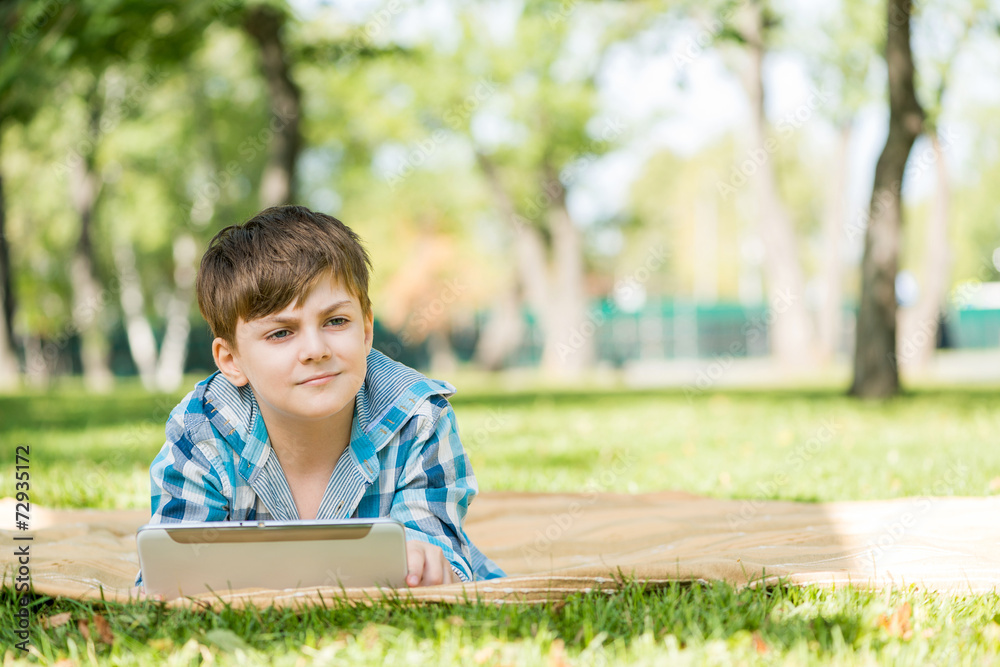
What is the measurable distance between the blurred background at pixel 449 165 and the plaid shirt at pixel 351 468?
490cm

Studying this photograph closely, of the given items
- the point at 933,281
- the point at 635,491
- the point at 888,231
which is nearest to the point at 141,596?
the point at 635,491

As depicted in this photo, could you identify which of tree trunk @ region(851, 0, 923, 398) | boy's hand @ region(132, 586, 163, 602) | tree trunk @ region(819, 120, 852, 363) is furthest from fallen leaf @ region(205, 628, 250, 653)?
tree trunk @ region(819, 120, 852, 363)

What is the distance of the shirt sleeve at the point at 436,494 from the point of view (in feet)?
7.87

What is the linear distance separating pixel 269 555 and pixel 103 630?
0.42 meters

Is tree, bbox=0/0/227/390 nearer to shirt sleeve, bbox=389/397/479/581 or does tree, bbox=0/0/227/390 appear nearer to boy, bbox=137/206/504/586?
boy, bbox=137/206/504/586

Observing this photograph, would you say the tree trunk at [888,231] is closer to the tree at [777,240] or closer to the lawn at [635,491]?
the lawn at [635,491]

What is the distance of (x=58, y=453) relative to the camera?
Answer: 629cm

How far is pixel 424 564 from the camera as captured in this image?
229 cm

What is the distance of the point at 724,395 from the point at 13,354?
13.6m

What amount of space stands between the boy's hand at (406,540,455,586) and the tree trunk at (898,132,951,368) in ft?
55.2

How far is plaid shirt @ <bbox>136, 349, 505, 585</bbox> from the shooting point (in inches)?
94.3

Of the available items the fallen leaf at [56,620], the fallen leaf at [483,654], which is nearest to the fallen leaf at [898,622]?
the fallen leaf at [483,654]

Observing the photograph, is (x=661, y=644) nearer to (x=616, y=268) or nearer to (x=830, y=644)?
(x=830, y=644)

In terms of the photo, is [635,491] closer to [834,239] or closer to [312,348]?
[312,348]
